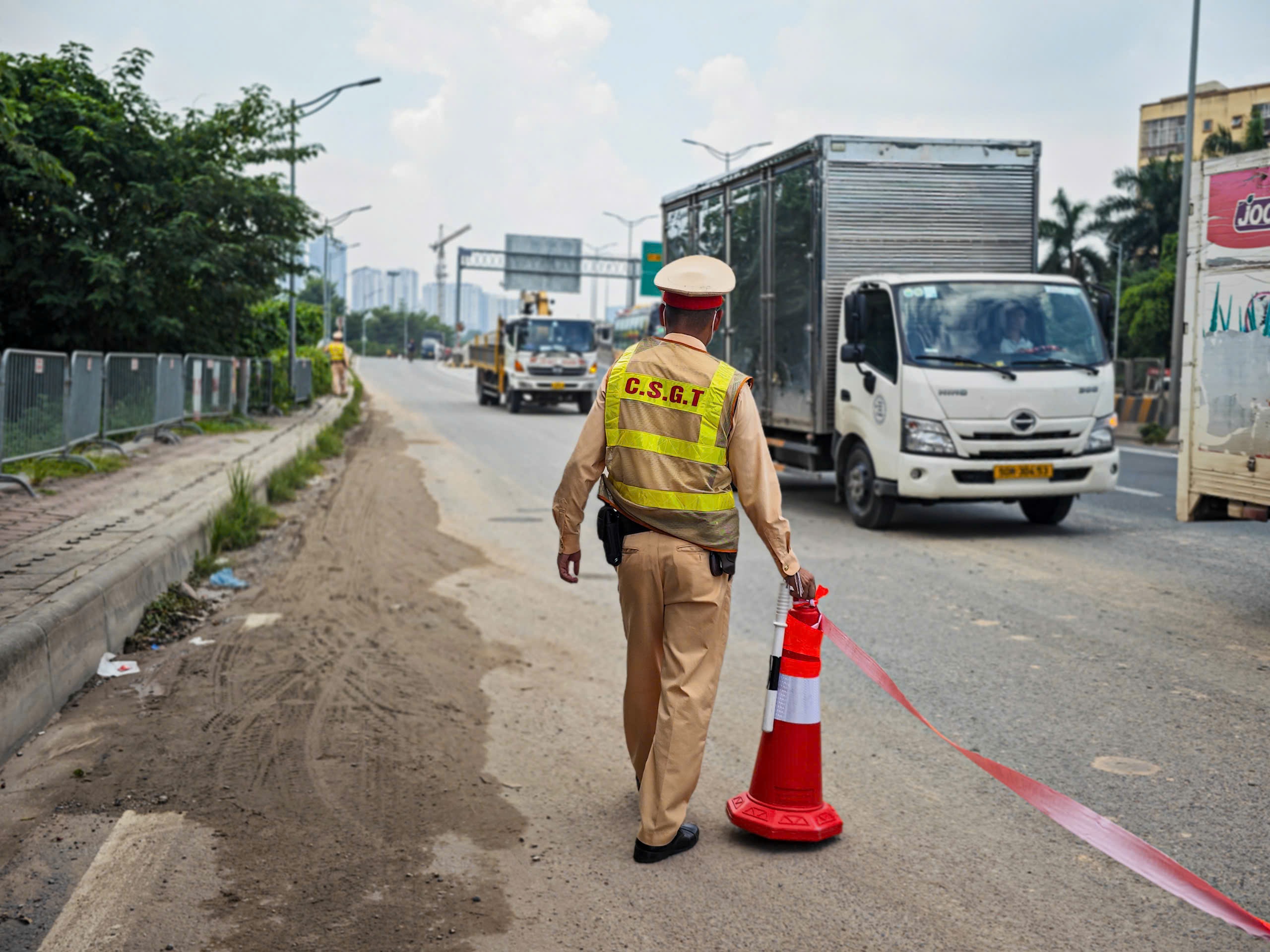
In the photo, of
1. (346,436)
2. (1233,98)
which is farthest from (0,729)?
(1233,98)

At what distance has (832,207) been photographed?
11.6 meters

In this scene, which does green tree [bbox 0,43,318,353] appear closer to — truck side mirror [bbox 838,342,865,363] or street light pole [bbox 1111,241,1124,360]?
truck side mirror [bbox 838,342,865,363]

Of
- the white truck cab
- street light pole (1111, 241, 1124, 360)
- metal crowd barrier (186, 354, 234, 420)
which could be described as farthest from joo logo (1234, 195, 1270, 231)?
street light pole (1111, 241, 1124, 360)

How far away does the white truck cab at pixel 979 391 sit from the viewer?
10250 mm

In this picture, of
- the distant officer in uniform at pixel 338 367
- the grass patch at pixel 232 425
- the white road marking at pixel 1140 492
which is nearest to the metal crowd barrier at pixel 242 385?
the grass patch at pixel 232 425

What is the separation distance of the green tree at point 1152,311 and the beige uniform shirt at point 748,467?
49048mm

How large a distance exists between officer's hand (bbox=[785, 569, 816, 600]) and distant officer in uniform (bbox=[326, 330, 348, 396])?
3378cm

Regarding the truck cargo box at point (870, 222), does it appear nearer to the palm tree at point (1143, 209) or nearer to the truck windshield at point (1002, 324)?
the truck windshield at point (1002, 324)

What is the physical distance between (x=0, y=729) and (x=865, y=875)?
3.36m

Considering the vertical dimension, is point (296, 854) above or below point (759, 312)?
below

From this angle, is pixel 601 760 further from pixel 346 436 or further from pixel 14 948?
pixel 346 436

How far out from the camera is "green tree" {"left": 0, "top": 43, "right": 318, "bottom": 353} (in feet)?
59.7

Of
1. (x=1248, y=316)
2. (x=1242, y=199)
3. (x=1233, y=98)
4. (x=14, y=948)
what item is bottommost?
(x=14, y=948)

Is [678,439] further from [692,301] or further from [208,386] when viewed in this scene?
[208,386]
